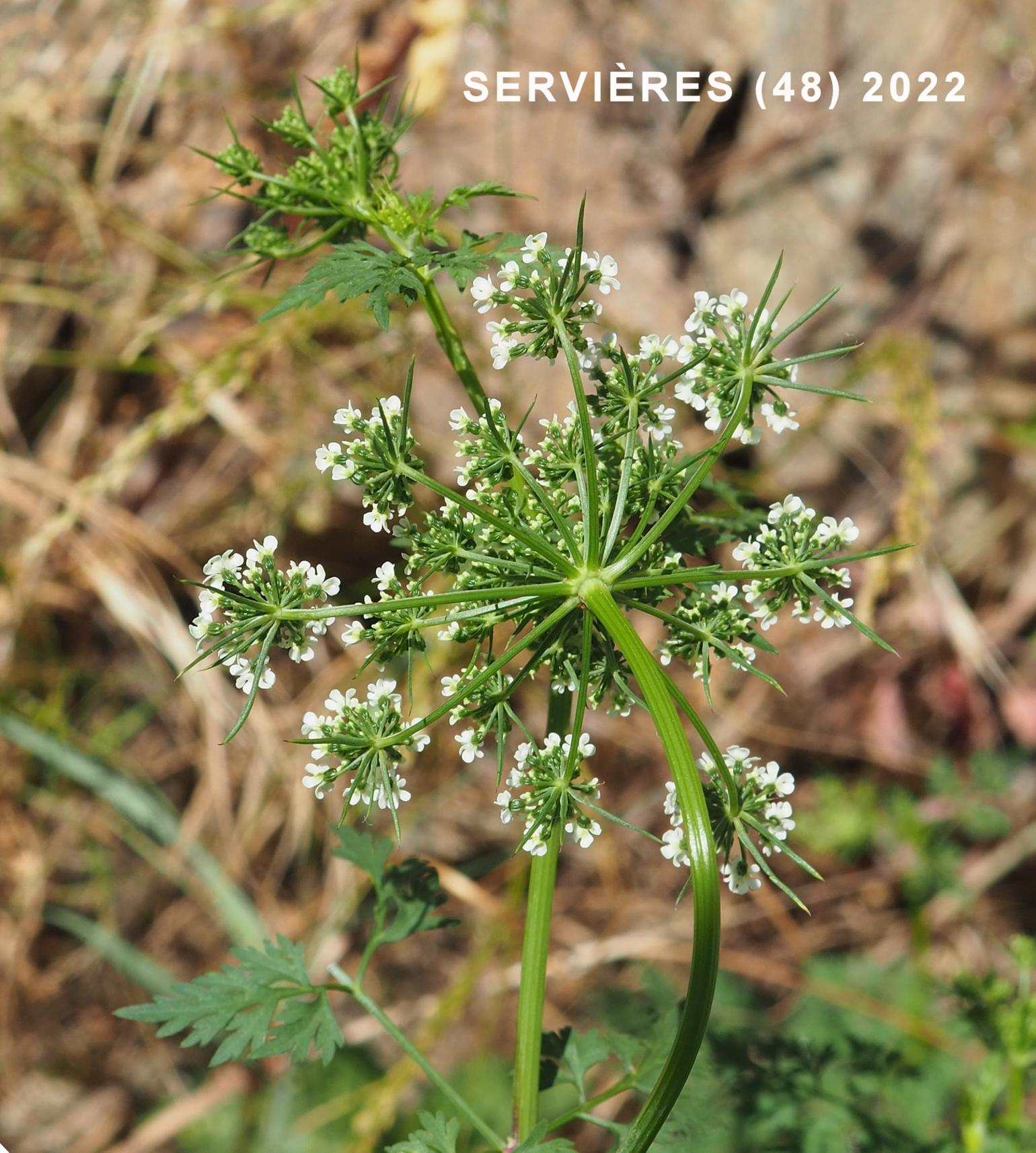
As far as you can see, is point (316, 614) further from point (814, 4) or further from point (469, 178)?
point (814, 4)

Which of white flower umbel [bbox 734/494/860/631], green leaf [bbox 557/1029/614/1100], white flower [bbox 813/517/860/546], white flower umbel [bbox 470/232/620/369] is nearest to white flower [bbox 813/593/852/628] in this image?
white flower umbel [bbox 734/494/860/631]

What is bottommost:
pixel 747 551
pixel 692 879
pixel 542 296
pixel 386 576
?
pixel 692 879

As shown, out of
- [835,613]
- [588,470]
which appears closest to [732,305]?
[588,470]

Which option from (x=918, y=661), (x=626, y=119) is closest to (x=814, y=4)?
(x=626, y=119)

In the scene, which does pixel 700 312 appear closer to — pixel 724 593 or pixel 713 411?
pixel 713 411

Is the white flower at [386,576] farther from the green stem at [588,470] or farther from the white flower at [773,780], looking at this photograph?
the white flower at [773,780]

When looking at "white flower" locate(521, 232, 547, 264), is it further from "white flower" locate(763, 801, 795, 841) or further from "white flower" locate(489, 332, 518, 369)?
"white flower" locate(763, 801, 795, 841)

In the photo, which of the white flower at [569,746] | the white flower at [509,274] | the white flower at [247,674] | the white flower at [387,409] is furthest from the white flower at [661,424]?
the white flower at [247,674]
